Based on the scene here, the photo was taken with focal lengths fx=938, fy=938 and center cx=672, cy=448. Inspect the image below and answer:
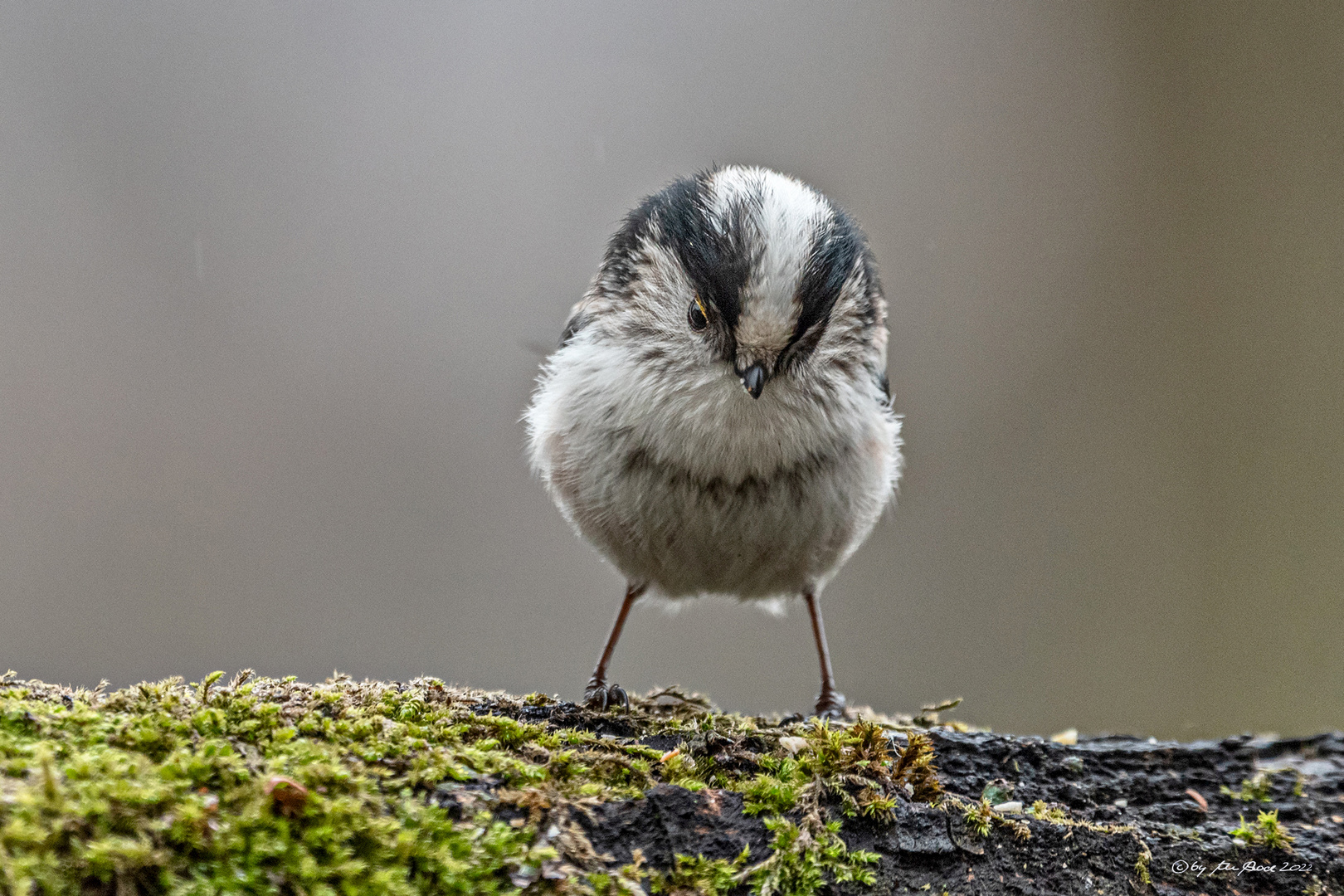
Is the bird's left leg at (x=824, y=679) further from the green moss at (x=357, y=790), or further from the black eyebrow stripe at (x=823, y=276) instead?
the green moss at (x=357, y=790)

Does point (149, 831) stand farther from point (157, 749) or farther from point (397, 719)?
point (397, 719)

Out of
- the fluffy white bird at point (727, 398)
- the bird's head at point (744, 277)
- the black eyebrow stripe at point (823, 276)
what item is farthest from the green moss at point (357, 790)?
the black eyebrow stripe at point (823, 276)

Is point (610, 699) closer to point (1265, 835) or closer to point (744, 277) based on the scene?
point (744, 277)

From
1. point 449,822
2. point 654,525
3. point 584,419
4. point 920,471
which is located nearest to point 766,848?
point 449,822

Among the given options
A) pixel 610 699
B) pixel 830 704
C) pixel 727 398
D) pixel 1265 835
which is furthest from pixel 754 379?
pixel 1265 835

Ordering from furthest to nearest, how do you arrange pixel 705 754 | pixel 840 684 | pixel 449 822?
1. pixel 840 684
2. pixel 705 754
3. pixel 449 822
